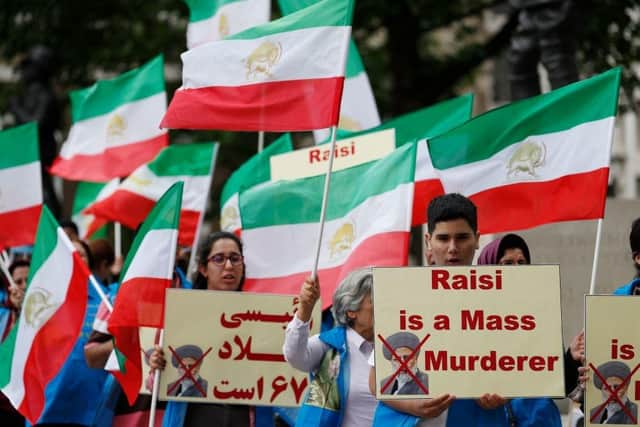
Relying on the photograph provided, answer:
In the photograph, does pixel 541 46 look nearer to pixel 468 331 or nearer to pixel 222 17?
pixel 222 17

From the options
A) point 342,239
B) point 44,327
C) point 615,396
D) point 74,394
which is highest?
point 342,239

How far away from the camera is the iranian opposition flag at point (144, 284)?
267 inches

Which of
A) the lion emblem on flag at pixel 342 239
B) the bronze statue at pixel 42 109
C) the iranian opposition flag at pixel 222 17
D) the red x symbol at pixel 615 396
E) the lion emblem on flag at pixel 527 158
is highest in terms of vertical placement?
the bronze statue at pixel 42 109

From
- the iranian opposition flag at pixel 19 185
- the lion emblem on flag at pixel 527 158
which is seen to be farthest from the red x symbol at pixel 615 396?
the iranian opposition flag at pixel 19 185

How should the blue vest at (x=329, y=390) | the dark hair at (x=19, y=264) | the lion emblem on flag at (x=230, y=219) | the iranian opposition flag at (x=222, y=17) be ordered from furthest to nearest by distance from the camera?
the iranian opposition flag at (x=222, y=17), the lion emblem on flag at (x=230, y=219), the dark hair at (x=19, y=264), the blue vest at (x=329, y=390)

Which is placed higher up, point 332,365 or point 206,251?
point 206,251

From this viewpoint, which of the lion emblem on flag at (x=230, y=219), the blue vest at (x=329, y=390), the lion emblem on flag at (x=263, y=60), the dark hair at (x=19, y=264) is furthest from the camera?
the lion emblem on flag at (x=230, y=219)

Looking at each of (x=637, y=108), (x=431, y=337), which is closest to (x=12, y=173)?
(x=431, y=337)

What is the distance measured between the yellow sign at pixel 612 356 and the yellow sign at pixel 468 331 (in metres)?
0.31

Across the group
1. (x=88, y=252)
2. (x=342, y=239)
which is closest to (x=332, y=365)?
(x=342, y=239)

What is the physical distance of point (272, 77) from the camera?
665cm

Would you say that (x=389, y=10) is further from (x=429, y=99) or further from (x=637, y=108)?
(x=637, y=108)

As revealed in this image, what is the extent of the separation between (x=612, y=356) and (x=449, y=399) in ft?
2.48

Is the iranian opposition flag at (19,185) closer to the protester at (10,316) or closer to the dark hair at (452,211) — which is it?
the protester at (10,316)
